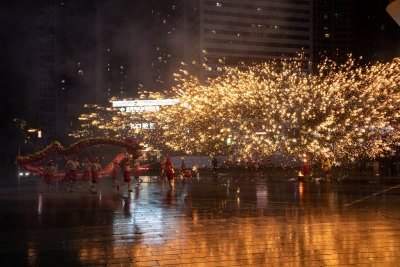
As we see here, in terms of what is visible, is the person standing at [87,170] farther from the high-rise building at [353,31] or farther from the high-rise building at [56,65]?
the high-rise building at [353,31]

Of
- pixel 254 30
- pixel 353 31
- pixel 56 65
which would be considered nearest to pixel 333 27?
pixel 353 31

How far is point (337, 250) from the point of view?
7.02 m

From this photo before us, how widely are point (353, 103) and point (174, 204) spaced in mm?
19830

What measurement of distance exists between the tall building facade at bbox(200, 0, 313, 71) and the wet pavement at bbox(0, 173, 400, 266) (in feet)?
361

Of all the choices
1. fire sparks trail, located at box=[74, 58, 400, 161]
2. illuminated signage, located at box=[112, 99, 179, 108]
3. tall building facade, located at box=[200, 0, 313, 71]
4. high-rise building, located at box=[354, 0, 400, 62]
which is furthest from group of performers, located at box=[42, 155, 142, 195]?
high-rise building, located at box=[354, 0, 400, 62]

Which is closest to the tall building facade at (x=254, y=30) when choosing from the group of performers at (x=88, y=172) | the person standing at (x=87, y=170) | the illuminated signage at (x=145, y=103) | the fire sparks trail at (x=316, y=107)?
the illuminated signage at (x=145, y=103)

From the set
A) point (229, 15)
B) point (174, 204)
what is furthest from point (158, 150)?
point (229, 15)

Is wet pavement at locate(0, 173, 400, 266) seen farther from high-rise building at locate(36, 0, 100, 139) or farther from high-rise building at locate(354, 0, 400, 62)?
high-rise building at locate(354, 0, 400, 62)

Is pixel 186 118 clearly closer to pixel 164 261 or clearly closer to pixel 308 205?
pixel 308 205

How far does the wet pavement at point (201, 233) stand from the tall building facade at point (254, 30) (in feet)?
361

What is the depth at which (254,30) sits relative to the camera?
5044 inches

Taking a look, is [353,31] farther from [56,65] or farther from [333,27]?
[56,65]

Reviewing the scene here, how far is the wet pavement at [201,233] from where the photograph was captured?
6.49 metres

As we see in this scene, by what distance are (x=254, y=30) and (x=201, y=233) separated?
12672 cm
